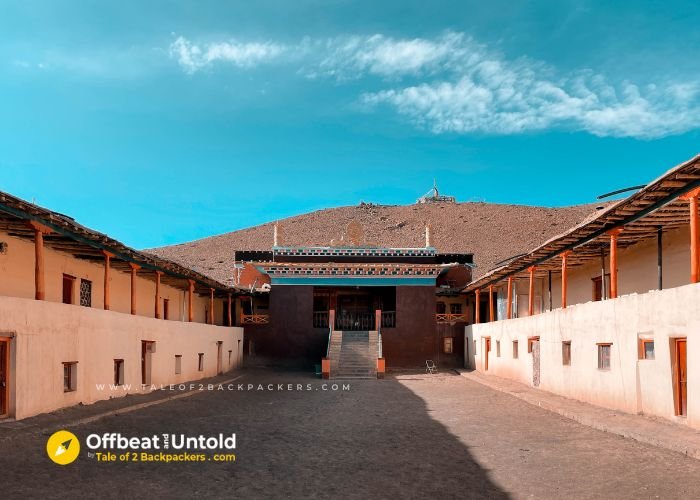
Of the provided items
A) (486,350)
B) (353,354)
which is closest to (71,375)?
(353,354)

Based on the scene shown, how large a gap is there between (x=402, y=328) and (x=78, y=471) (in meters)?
24.4

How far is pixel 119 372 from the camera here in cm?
1702

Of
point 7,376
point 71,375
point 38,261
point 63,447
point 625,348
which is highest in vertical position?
point 38,261

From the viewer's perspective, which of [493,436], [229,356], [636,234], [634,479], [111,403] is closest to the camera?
[634,479]

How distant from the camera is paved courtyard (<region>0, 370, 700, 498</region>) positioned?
738 centimetres

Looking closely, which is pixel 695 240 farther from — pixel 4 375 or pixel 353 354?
pixel 353 354

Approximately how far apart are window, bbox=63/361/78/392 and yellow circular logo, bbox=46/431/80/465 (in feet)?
12.9

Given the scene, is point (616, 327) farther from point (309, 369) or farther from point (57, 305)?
point (309, 369)

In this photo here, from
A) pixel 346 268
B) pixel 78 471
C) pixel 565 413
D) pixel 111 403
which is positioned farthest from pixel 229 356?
pixel 78 471

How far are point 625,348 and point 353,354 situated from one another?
15.6 m

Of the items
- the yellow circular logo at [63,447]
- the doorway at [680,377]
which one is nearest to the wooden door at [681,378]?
the doorway at [680,377]

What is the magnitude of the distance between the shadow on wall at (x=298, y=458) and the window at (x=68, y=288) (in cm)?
440

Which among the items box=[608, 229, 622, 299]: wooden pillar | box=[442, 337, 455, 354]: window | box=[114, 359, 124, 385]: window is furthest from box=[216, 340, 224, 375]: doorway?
box=[608, 229, 622, 299]: wooden pillar

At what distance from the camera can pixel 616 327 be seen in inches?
551
